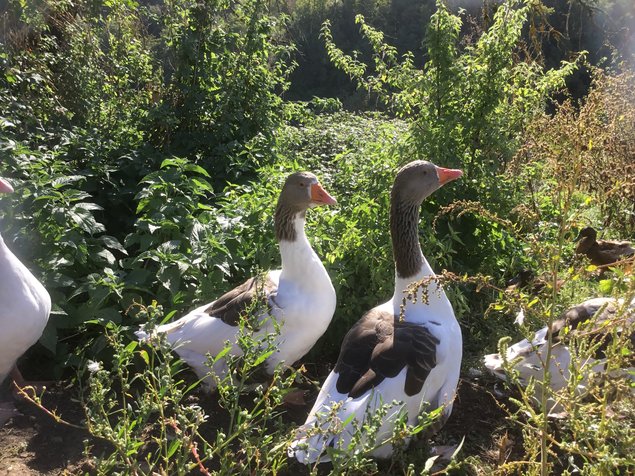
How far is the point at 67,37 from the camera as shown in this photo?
783 centimetres

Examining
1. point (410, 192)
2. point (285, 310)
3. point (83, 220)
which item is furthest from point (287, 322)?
point (83, 220)

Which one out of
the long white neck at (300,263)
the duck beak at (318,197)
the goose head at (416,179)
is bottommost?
the long white neck at (300,263)

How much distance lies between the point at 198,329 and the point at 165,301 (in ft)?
2.10

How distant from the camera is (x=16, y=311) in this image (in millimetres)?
3609

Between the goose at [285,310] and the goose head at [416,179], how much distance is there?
0.46 m

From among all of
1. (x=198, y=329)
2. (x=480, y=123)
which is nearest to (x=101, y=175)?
(x=198, y=329)

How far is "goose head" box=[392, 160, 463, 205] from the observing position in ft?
13.1

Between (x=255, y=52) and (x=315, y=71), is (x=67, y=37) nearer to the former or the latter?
(x=255, y=52)

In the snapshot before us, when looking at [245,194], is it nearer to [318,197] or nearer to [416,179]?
[318,197]

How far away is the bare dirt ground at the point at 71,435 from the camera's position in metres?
3.33

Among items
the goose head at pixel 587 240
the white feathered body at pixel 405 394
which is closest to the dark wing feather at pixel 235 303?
the white feathered body at pixel 405 394

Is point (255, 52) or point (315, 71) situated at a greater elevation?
point (255, 52)

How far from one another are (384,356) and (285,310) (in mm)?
807

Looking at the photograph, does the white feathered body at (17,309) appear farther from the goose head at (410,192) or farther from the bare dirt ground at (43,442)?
the goose head at (410,192)
